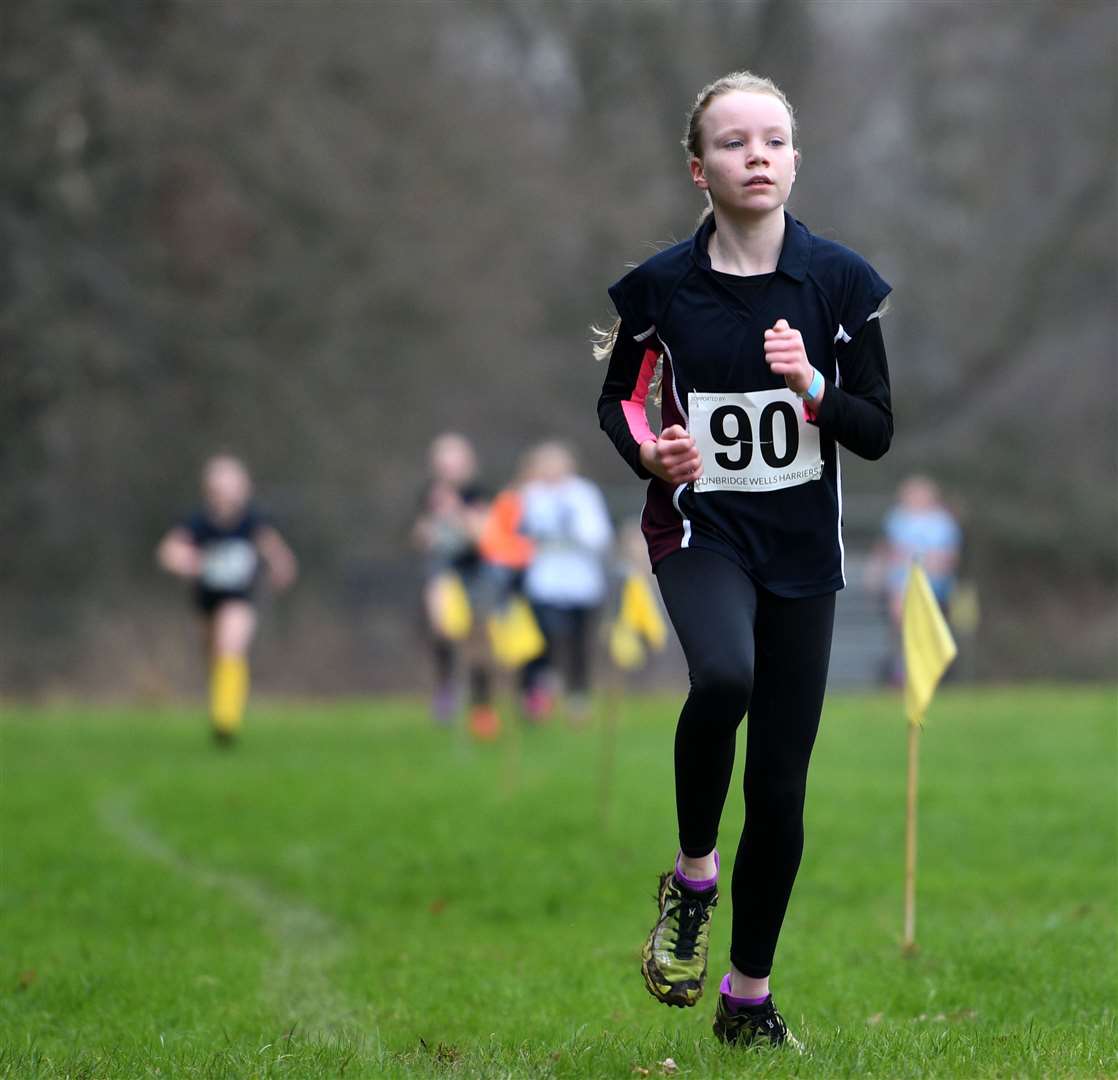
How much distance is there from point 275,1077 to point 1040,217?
31.8 m

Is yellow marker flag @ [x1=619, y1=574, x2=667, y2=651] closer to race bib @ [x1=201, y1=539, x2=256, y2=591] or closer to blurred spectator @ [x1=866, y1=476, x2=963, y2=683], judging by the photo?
race bib @ [x1=201, y1=539, x2=256, y2=591]

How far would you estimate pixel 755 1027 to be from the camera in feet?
16.9

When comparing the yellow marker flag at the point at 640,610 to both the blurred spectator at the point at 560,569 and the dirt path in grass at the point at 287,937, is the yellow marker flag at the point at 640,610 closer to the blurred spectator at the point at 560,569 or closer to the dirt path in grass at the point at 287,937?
the dirt path in grass at the point at 287,937

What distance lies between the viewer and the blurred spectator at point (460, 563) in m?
16.8

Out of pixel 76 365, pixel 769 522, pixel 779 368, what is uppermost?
pixel 76 365

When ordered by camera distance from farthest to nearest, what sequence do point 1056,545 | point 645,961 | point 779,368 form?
point 1056,545
point 645,961
point 779,368

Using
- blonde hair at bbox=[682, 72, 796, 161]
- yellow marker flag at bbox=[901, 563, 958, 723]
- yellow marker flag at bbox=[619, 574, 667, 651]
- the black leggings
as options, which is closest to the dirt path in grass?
the black leggings

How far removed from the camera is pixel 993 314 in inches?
1394

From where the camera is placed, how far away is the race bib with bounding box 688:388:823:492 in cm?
495

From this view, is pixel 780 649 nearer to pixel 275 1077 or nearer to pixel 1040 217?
pixel 275 1077

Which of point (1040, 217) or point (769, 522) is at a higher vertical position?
point (1040, 217)

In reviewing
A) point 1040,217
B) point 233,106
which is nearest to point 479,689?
point 233,106

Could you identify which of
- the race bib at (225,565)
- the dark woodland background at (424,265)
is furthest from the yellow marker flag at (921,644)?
the dark woodland background at (424,265)

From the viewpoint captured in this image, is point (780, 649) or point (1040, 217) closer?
point (780, 649)
